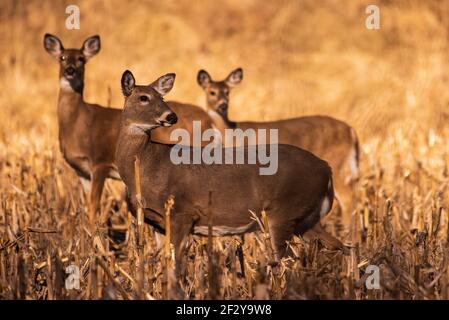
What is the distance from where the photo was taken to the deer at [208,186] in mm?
8102

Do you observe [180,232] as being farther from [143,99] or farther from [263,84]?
[263,84]

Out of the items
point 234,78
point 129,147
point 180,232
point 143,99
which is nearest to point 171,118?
point 143,99

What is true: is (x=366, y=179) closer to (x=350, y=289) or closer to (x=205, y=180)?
(x=205, y=180)

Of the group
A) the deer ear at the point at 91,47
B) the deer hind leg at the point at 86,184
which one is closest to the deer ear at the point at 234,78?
the deer ear at the point at 91,47

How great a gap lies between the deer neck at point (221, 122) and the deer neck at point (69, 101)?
1.91m

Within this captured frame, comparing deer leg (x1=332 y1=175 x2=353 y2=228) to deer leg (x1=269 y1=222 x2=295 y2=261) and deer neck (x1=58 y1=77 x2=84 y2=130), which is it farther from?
deer leg (x1=269 y1=222 x2=295 y2=261)

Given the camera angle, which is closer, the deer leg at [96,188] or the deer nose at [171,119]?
the deer nose at [171,119]

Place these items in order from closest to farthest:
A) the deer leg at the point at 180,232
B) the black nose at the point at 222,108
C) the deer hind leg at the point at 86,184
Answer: the deer leg at the point at 180,232, the deer hind leg at the point at 86,184, the black nose at the point at 222,108

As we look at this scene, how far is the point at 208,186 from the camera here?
823 centimetres

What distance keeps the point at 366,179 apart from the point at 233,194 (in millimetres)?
3625

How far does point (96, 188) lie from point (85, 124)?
100cm

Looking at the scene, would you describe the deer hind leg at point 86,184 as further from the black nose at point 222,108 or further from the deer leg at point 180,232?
the deer leg at point 180,232
